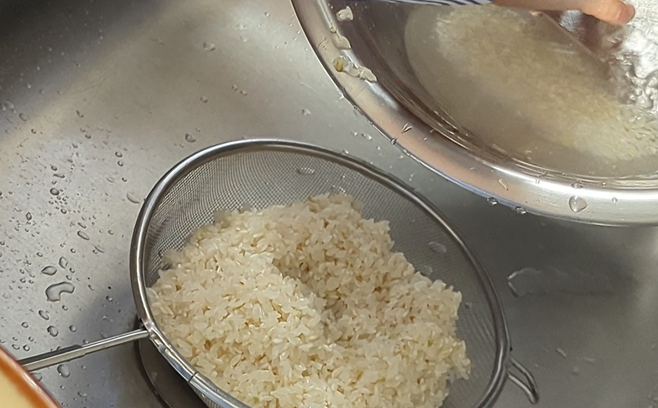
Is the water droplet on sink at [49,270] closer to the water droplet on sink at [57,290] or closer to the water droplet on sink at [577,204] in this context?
the water droplet on sink at [57,290]

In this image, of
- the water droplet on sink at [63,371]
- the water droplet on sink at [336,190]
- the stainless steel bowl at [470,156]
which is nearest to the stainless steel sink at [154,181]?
the water droplet on sink at [63,371]

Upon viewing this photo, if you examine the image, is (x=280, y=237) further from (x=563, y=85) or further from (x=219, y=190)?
(x=563, y=85)

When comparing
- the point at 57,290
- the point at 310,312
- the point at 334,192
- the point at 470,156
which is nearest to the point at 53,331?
the point at 57,290

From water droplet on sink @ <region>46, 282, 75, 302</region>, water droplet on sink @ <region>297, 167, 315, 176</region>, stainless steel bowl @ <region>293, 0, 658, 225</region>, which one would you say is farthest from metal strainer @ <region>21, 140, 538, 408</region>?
stainless steel bowl @ <region>293, 0, 658, 225</region>

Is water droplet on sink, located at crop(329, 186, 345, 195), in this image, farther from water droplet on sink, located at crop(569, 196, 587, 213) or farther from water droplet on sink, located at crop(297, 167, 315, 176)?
water droplet on sink, located at crop(569, 196, 587, 213)

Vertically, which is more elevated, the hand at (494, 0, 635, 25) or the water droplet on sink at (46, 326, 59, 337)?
the hand at (494, 0, 635, 25)

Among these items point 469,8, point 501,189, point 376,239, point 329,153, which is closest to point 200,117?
point 329,153

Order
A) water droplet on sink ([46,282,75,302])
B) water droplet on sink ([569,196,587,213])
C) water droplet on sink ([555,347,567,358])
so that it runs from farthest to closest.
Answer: water droplet on sink ([555,347,567,358]) → water droplet on sink ([46,282,75,302]) → water droplet on sink ([569,196,587,213])
